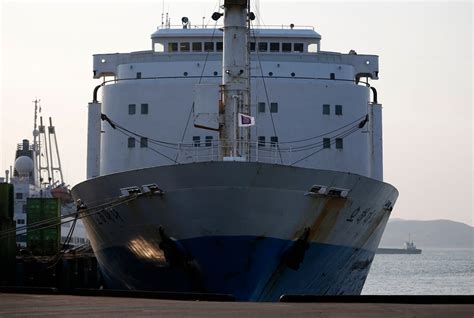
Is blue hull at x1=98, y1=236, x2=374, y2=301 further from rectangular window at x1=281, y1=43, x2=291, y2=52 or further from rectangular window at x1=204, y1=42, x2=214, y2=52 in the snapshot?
rectangular window at x1=281, y1=43, x2=291, y2=52

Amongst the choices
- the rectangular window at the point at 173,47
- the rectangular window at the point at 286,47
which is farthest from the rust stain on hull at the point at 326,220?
the rectangular window at the point at 173,47

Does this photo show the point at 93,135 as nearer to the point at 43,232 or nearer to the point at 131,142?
the point at 131,142

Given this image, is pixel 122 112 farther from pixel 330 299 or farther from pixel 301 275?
pixel 330 299

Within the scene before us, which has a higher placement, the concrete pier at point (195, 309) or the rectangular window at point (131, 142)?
the rectangular window at point (131, 142)

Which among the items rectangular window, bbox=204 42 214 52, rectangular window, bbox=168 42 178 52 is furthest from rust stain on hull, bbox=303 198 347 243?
rectangular window, bbox=168 42 178 52

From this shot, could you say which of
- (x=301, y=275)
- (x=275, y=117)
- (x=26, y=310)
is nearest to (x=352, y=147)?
(x=275, y=117)

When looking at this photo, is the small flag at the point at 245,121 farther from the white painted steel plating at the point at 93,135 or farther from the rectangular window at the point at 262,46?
the rectangular window at the point at 262,46

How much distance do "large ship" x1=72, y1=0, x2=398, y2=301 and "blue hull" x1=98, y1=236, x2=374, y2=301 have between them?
29mm

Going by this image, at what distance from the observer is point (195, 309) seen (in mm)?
12672

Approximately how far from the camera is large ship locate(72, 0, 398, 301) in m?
21.5

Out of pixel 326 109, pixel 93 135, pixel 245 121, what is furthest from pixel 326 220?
pixel 93 135

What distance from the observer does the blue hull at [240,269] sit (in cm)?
2148

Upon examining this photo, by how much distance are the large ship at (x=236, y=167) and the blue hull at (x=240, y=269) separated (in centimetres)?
3

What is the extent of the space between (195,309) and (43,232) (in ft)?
103
